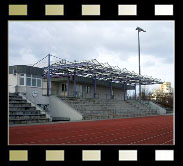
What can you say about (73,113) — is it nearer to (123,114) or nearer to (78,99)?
(78,99)

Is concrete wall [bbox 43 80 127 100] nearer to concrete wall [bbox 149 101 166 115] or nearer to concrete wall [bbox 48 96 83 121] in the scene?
concrete wall [bbox 48 96 83 121]

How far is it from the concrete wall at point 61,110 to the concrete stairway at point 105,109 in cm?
76

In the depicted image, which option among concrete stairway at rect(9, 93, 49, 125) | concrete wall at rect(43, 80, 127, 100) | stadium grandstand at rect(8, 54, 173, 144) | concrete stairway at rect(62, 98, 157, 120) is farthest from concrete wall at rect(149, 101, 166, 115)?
concrete stairway at rect(9, 93, 49, 125)

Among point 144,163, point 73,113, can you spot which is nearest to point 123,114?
point 73,113

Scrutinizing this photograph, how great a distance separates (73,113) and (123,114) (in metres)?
7.89

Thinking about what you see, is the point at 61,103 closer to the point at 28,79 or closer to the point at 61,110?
the point at 61,110

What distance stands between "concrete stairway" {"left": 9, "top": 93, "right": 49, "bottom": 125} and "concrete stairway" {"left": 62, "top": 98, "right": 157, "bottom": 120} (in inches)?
179

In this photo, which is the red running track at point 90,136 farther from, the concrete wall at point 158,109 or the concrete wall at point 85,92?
the concrete wall at point 158,109

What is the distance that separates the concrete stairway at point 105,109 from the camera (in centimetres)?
2455

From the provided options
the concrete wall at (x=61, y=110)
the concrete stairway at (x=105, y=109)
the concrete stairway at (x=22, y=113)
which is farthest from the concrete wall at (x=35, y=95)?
the concrete stairway at (x=105, y=109)

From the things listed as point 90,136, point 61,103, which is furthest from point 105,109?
point 90,136
